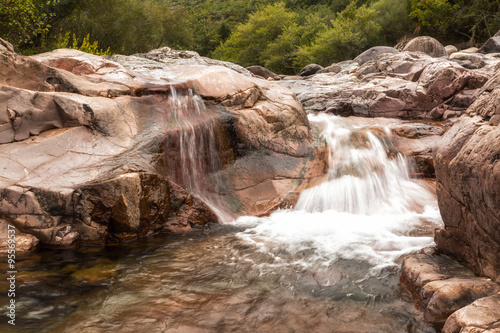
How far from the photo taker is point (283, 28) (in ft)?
113

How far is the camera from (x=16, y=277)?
14.1ft

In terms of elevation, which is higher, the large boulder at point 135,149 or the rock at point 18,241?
the large boulder at point 135,149

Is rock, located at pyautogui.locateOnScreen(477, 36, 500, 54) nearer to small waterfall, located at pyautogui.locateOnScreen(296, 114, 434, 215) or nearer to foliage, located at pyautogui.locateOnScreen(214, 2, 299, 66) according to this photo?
small waterfall, located at pyautogui.locateOnScreen(296, 114, 434, 215)

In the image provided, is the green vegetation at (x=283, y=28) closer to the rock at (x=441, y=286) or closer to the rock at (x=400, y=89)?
the rock at (x=400, y=89)

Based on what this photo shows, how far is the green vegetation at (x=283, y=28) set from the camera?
790 inches

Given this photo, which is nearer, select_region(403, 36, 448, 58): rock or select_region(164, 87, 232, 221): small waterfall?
select_region(164, 87, 232, 221): small waterfall

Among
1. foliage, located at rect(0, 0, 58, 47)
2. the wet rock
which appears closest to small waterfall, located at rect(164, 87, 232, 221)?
the wet rock

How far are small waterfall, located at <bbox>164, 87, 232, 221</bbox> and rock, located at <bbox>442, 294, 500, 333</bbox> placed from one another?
4.24m

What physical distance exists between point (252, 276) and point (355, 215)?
A: 9.98 feet

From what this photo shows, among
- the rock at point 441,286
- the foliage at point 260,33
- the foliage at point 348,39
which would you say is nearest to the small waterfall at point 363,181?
the rock at point 441,286

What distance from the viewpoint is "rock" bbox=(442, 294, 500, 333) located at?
105 inches

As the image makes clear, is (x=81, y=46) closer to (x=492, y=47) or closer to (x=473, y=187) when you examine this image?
(x=473, y=187)

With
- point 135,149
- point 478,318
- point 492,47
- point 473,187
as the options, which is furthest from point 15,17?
point 492,47

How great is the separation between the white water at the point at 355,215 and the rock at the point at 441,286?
62cm
